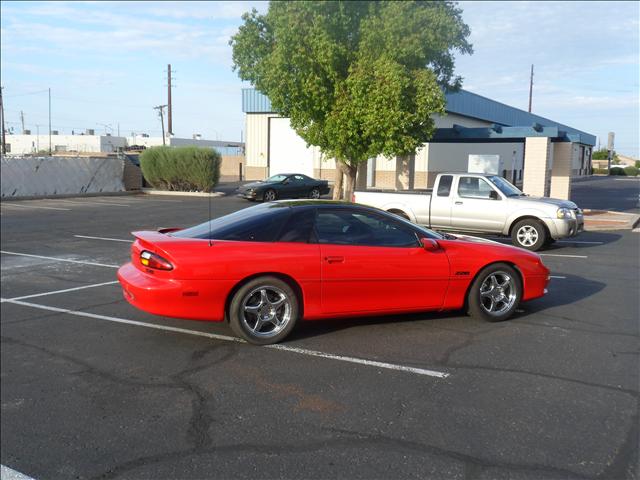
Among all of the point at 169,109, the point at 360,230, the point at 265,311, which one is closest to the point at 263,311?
the point at 265,311

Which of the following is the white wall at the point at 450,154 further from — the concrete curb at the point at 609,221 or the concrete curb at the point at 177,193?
the concrete curb at the point at 609,221

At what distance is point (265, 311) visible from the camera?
5.92 meters

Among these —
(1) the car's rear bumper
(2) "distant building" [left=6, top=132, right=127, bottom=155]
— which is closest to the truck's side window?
(1) the car's rear bumper

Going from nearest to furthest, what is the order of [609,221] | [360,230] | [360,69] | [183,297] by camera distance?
1. [183,297]
2. [360,230]
3. [360,69]
4. [609,221]

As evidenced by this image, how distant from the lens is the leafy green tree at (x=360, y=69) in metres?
18.0

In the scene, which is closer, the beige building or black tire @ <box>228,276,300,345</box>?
black tire @ <box>228,276,300,345</box>

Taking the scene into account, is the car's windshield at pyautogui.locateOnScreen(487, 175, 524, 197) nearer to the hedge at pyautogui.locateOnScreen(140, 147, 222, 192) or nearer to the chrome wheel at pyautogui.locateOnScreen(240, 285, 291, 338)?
the chrome wheel at pyautogui.locateOnScreen(240, 285, 291, 338)

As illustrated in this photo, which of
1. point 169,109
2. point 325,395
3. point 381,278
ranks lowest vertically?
point 325,395

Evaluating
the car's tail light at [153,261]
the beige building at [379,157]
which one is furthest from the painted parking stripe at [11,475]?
the beige building at [379,157]

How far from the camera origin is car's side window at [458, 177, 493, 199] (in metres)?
13.4

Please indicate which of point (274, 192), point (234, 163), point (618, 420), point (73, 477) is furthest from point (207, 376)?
point (234, 163)

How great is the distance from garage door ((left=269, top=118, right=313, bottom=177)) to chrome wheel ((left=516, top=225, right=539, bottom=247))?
29.0 metres

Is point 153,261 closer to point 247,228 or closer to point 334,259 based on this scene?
point 247,228

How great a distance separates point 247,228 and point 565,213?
353 inches
